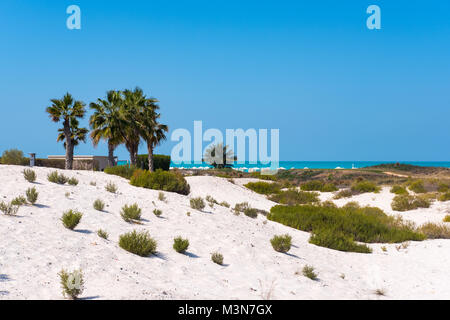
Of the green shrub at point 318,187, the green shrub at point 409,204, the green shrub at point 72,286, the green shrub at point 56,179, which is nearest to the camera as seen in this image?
the green shrub at point 72,286

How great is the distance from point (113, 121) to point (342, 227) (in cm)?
2445

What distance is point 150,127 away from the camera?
36312 millimetres

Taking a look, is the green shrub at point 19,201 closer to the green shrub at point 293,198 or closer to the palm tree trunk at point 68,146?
the green shrub at point 293,198

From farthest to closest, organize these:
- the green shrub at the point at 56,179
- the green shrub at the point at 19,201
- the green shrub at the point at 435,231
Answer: the green shrub at the point at 435,231, the green shrub at the point at 56,179, the green shrub at the point at 19,201

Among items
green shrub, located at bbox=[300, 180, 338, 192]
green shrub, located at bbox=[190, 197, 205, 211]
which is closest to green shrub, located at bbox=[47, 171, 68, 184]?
green shrub, located at bbox=[190, 197, 205, 211]

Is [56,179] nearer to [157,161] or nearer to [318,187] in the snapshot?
[318,187]

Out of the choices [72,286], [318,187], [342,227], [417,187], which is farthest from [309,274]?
[318,187]

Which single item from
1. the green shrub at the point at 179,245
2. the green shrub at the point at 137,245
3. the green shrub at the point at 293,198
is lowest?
the green shrub at the point at 293,198

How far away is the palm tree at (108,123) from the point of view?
34.0 meters

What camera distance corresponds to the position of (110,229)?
953cm

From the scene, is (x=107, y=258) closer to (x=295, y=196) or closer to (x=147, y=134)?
(x=295, y=196)

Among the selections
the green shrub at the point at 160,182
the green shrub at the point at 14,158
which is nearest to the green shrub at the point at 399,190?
the green shrub at the point at 160,182

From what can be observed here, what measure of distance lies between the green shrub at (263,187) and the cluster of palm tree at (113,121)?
9587mm
